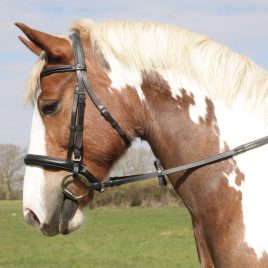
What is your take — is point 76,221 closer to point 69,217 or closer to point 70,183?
point 69,217

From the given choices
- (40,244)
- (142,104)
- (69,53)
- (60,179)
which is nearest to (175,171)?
(142,104)

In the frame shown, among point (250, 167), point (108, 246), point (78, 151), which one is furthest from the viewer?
point (108, 246)

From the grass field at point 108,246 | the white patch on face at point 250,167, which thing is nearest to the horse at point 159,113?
the white patch on face at point 250,167

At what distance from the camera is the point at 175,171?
3.54m

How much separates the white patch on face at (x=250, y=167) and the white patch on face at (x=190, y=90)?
11 cm

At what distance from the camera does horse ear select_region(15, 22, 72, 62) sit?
3516 millimetres

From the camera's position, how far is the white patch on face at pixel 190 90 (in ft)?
11.8

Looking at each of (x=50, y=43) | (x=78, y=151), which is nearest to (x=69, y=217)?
(x=78, y=151)

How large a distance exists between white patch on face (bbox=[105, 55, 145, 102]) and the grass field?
538 inches

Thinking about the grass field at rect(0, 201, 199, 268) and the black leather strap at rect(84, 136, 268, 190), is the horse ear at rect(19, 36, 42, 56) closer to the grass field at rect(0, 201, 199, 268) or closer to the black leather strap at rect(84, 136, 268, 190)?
the black leather strap at rect(84, 136, 268, 190)

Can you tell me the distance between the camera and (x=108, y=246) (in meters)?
21.8

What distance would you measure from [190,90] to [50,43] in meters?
0.94

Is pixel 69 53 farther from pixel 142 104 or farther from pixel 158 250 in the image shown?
pixel 158 250

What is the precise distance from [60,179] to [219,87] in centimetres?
116
